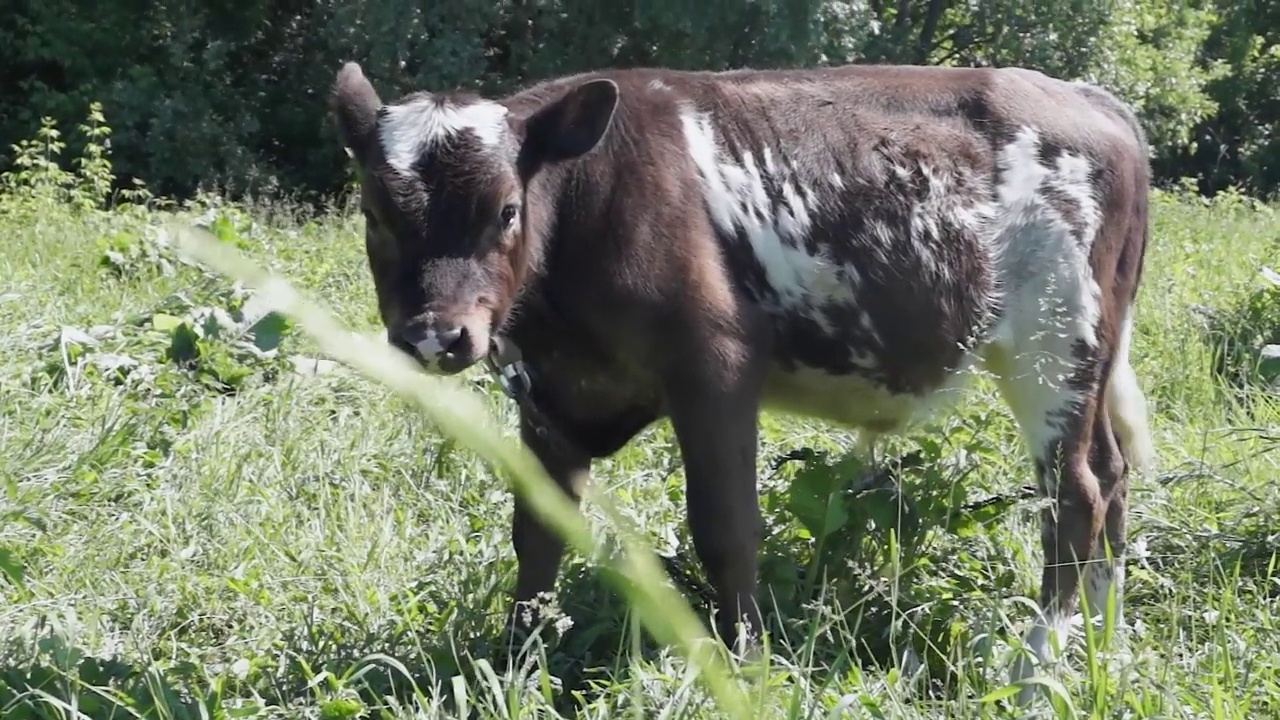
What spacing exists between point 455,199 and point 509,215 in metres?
0.18

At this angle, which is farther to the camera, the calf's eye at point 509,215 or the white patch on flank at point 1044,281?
the white patch on flank at point 1044,281

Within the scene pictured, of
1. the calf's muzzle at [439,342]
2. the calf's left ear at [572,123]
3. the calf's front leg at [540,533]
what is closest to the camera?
the calf's muzzle at [439,342]

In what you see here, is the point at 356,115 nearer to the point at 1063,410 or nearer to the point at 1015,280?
the point at 1015,280

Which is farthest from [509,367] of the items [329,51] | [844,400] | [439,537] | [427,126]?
[329,51]

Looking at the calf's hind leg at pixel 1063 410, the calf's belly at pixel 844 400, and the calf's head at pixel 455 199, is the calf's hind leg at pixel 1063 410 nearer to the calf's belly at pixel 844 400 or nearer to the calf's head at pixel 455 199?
the calf's belly at pixel 844 400

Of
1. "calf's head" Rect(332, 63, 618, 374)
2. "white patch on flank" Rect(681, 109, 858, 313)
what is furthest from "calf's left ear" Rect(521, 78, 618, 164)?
"white patch on flank" Rect(681, 109, 858, 313)

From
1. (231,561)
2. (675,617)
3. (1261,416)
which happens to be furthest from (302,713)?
(1261,416)

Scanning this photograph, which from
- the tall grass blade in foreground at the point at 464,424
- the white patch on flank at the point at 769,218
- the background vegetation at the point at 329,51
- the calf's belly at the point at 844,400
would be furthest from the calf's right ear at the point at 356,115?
the background vegetation at the point at 329,51

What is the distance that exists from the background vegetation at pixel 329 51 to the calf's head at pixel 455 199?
1483cm

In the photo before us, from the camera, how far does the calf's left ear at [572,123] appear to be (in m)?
3.76

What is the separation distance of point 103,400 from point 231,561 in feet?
4.37

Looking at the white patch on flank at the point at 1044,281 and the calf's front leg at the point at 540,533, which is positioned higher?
the white patch on flank at the point at 1044,281

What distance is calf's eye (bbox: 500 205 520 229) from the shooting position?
367 cm

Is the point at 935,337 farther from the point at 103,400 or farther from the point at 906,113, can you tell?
the point at 103,400
